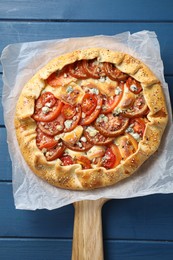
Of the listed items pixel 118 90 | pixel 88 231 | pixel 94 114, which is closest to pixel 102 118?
Answer: pixel 94 114

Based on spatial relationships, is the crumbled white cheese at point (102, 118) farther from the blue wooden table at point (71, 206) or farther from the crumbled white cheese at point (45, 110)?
the blue wooden table at point (71, 206)

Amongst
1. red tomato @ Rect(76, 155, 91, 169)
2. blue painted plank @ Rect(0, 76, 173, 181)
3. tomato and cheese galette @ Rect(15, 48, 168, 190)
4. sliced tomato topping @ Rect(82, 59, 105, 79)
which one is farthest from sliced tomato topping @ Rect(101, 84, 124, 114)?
blue painted plank @ Rect(0, 76, 173, 181)

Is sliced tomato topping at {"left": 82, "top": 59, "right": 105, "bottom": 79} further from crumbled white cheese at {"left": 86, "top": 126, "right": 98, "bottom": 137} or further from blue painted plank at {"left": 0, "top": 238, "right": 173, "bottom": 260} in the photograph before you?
blue painted plank at {"left": 0, "top": 238, "right": 173, "bottom": 260}

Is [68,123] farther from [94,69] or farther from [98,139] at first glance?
[94,69]

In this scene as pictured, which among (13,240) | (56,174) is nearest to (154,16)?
(56,174)

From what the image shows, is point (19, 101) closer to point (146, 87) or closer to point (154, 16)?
point (146, 87)
